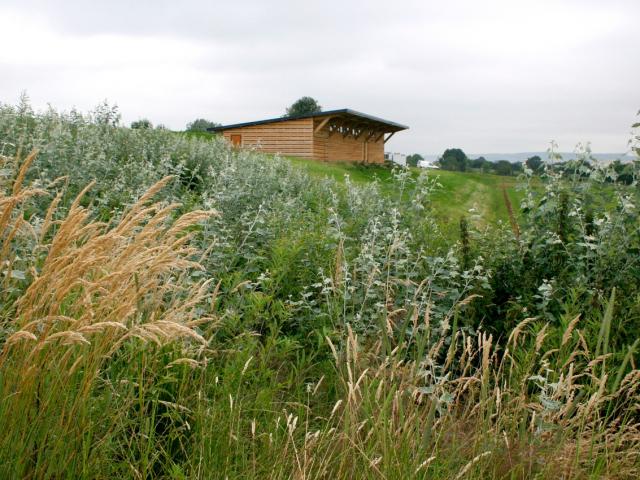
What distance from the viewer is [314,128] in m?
32.3

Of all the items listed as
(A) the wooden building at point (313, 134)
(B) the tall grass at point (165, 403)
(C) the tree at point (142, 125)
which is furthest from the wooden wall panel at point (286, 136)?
(B) the tall grass at point (165, 403)

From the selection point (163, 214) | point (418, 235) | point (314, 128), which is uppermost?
point (314, 128)

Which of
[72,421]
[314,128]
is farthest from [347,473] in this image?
[314,128]

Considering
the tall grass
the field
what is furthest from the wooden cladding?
the tall grass

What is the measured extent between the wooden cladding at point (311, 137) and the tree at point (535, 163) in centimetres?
2363

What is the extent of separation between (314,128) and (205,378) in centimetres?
2966

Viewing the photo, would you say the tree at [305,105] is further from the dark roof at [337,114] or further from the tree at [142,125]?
the tree at [142,125]

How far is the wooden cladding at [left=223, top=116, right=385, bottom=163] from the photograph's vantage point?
32375 mm

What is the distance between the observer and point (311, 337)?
4742mm

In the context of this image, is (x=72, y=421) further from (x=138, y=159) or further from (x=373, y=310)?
(x=138, y=159)

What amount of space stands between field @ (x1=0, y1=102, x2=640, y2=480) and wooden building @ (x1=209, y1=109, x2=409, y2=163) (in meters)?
23.1

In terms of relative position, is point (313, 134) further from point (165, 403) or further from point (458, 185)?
point (165, 403)

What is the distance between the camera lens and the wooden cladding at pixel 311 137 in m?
32.4

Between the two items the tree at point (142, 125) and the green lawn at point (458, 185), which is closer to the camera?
the tree at point (142, 125)
